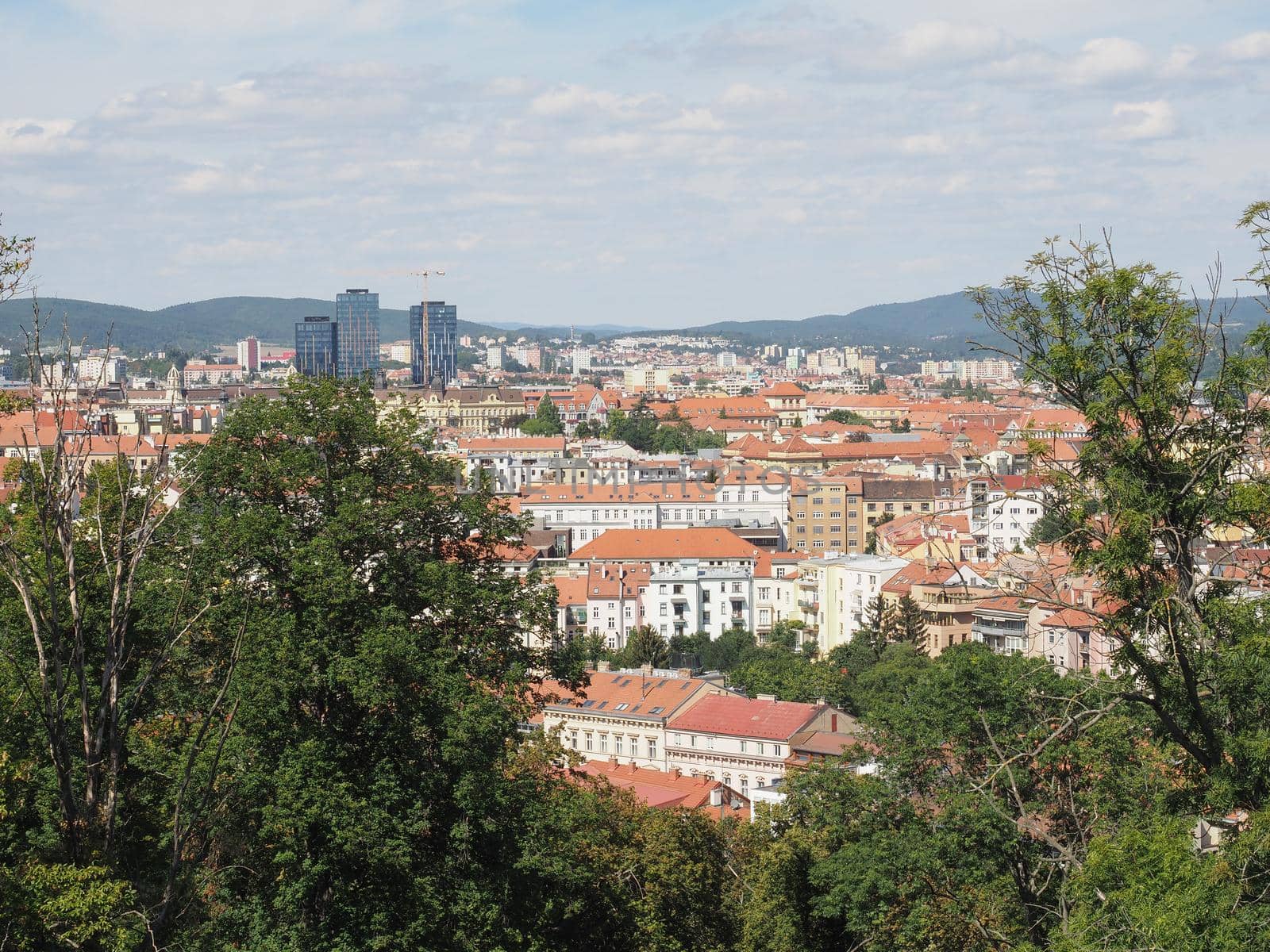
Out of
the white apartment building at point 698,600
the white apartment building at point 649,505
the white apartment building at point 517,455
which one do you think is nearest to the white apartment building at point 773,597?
the white apartment building at point 698,600

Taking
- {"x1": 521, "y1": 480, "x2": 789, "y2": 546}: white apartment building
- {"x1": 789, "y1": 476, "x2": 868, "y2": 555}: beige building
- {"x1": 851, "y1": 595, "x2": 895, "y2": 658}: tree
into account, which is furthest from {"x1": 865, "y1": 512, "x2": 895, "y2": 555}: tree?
{"x1": 851, "y1": 595, "x2": 895, "y2": 658}: tree

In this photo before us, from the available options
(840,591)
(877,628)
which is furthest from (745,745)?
(840,591)

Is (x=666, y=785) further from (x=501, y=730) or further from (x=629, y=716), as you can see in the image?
(x=501, y=730)

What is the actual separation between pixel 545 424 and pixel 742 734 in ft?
298

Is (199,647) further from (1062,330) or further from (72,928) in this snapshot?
(1062,330)

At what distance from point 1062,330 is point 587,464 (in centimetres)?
8211

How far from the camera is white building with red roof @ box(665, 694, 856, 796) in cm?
3741

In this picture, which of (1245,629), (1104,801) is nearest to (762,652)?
(1104,801)

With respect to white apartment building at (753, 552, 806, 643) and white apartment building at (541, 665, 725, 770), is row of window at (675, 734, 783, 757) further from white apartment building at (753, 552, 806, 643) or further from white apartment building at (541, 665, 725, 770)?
white apartment building at (753, 552, 806, 643)

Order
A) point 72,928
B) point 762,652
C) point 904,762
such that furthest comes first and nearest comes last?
point 762,652 < point 904,762 < point 72,928

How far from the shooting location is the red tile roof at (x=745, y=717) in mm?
37719

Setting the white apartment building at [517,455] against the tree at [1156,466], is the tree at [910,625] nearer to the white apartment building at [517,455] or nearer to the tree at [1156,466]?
the tree at [1156,466]

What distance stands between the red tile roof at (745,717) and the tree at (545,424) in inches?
3231

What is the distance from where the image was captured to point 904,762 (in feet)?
66.4
